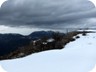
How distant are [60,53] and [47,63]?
148 centimetres

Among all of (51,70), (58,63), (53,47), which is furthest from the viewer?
(53,47)

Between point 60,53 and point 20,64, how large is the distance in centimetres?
208

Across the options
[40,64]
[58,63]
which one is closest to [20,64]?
[40,64]

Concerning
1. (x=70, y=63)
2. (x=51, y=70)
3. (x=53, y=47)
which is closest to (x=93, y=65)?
(x=70, y=63)

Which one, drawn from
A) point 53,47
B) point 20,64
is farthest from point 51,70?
point 53,47

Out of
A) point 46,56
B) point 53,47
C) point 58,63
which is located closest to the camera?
point 58,63

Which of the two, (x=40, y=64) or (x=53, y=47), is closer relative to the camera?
(x=40, y=64)

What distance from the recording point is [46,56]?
12.0 metres

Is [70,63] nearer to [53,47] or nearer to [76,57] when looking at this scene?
[76,57]

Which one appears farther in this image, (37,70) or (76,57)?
(76,57)

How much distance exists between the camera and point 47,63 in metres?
11.2

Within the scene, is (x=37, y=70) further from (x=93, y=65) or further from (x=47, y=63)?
(x=93, y=65)

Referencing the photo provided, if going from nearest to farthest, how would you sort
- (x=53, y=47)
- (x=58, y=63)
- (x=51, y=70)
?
(x=51, y=70) → (x=58, y=63) → (x=53, y=47)

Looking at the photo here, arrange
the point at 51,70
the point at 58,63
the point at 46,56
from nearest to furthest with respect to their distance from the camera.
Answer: the point at 51,70, the point at 58,63, the point at 46,56
